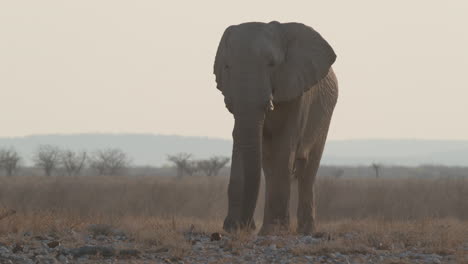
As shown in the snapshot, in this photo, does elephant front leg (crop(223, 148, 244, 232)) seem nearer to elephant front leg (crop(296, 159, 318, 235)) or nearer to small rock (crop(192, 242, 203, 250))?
small rock (crop(192, 242, 203, 250))

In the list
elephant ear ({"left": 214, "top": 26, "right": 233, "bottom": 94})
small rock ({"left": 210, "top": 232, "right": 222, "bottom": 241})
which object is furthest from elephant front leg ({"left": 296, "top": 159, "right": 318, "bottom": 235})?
small rock ({"left": 210, "top": 232, "right": 222, "bottom": 241})

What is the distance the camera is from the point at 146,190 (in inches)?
1187

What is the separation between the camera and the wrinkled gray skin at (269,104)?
529 inches

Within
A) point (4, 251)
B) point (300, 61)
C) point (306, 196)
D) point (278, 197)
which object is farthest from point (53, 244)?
point (306, 196)

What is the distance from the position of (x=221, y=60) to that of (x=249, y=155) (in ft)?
5.79

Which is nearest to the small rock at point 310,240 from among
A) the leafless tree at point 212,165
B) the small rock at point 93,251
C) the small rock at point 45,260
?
the small rock at point 93,251

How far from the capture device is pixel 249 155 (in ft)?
44.2

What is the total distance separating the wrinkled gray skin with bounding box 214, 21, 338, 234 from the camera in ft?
44.1

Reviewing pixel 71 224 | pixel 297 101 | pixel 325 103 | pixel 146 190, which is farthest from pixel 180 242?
pixel 146 190

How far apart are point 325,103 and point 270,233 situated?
10.9 ft

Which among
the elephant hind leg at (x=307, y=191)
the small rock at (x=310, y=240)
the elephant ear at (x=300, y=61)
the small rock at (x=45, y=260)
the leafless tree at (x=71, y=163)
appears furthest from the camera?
the leafless tree at (x=71, y=163)

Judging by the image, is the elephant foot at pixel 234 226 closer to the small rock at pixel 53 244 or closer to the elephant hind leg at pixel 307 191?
the elephant hind leg at pixel 307 191

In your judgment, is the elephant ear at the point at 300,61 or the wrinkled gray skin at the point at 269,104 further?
the elephant ear at the point at 300,61

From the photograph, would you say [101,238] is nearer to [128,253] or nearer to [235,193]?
[128,253]
